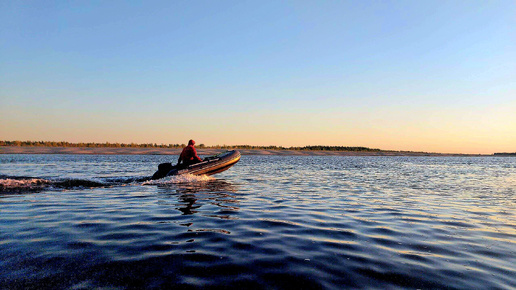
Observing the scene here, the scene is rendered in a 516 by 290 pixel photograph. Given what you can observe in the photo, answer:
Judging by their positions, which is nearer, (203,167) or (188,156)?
(188,156)

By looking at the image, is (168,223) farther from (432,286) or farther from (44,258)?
(432,286)

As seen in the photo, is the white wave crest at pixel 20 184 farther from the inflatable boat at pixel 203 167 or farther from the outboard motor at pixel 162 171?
the inflatable boat at pixel 203 167

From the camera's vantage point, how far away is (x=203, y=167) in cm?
1616

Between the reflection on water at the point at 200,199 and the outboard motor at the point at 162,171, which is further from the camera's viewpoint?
the outboard motor at the point at 162,171

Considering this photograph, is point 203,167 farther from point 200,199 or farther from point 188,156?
point 200,199

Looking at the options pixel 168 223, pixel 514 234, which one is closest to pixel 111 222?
pixel 168 223

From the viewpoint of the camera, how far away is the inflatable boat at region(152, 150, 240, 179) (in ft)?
49.2

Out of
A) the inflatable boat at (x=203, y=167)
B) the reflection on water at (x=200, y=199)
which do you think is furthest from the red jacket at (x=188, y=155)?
the reflection on water at (x=200, y=199)

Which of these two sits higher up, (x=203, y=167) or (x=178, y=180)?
(x=203, y=167)

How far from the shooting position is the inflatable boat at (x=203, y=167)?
49.2ft

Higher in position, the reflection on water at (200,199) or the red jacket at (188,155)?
the red jacket at (188,155)

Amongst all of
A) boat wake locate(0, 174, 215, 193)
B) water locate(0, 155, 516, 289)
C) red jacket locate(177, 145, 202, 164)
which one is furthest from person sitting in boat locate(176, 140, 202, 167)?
water locate(0, 155, 516, 289)

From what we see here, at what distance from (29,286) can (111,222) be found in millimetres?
3121

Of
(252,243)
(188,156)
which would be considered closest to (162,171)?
(188,156)
